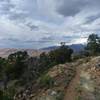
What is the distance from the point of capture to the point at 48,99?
217ft

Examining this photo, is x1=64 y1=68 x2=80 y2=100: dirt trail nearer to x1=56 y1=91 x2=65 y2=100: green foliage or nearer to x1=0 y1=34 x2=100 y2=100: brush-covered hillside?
x1=0 y1=34 x2=100 y2=100: brush-covered hillside

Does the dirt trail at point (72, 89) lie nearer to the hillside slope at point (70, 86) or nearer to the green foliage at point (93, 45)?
the hillside slope at point (70, 86)

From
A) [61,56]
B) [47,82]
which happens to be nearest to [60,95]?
[47,82]

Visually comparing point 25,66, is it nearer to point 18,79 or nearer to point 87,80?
point 18,79

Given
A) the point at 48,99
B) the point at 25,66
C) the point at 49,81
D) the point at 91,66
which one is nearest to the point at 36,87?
the point at 49,81

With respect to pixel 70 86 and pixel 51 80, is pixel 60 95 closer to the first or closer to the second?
pixel 70 86

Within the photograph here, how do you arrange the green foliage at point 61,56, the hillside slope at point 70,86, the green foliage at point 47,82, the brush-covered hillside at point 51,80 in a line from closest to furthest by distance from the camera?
1. the hillside slope at point 70,86
2. the brush-covered hillside at point 51,80
3. the green foliage at point 47,82
4. the green foliage at point 61,56

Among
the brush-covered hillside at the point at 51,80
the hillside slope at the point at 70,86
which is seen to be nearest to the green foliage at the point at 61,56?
the brush-covered hillside at the point at 51,80

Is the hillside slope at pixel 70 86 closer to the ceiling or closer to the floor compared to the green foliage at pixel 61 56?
closer to the floor

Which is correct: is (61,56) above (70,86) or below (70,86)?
above

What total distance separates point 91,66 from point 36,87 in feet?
65.7

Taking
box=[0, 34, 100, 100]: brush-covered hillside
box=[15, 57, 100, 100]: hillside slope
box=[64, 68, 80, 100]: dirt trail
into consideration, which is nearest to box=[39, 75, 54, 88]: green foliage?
box=[0, 34, 100, 100]: brush-covered hillside

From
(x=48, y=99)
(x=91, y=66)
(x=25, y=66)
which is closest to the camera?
(x=48, y=99)

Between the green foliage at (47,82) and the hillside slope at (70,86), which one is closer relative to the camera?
the hillside slope at (70,86)
